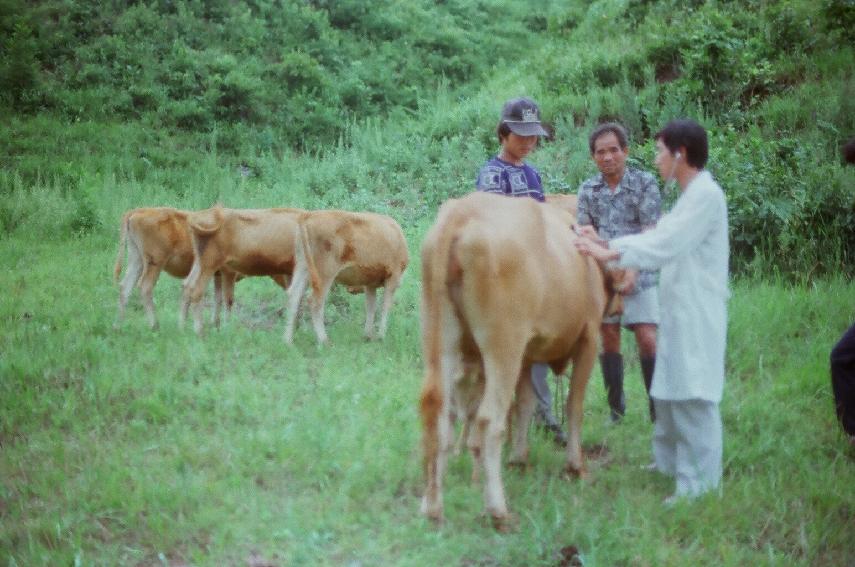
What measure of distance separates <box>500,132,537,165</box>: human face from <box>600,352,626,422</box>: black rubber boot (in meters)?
1.50

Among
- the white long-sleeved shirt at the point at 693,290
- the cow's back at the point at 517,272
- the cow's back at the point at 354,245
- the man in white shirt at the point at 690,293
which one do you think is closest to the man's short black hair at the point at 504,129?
the cow's back at the point at 517,272

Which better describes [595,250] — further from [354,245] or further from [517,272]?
[354,245]

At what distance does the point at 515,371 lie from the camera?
4.66m

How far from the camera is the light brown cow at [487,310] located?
4.55 m

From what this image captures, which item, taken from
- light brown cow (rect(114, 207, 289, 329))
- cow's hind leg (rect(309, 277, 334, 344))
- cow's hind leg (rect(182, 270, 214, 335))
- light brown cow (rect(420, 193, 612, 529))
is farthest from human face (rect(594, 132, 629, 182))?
light brown cow (rect(114, 207, 289, 329))

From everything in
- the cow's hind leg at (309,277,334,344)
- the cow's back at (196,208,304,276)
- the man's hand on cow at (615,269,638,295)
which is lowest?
the cow's hind leg at (309,277,334,344)

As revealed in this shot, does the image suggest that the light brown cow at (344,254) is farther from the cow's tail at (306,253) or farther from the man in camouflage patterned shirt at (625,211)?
the man in camouflage patterned shirt at (625,211)

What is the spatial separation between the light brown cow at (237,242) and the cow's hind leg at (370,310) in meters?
→ 0.84

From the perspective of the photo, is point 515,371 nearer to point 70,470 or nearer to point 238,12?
point 70,470

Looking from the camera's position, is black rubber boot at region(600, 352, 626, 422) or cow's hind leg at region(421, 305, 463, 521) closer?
cow's hind leg at region(421, 305, 463, 521)

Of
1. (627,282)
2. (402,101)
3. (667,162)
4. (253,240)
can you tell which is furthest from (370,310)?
(402,101)

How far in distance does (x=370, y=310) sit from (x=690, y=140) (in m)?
4.81

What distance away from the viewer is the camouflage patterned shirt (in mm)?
6027

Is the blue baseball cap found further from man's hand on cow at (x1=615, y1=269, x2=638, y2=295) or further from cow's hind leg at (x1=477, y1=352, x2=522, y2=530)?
cow's hind leg at (x1=477, y1=352, x2=522, y2=530)
